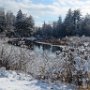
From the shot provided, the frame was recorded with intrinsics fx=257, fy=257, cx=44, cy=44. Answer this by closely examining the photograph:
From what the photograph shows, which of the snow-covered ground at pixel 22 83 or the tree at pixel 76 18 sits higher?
the tree at pixel 76 18

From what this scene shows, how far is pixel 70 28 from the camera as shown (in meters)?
53.1

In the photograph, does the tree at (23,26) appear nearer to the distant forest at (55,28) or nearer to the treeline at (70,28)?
the distant forest at (55,28)

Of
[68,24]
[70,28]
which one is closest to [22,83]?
[70,28]

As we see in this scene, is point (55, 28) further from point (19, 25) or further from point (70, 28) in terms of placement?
point (19, 25)

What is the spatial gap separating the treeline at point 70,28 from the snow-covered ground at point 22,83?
43.2 metres

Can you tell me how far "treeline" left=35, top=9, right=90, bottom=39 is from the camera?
5116 cm

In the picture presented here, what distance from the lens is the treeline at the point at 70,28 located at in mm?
51156

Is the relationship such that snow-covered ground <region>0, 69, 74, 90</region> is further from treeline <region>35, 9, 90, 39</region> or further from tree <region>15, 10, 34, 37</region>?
tree <region>15, 10, 34, 37</region>

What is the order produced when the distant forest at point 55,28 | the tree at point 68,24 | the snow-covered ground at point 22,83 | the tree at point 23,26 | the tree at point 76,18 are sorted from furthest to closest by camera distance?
1. the tree at point 23,26
2. the tree at point 76,18
3. the tree at point 68,24
4. the distant forest at point 55,28
5. the snow-covered ground at point 22,83

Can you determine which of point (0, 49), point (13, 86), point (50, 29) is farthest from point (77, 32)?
point (13, 86)

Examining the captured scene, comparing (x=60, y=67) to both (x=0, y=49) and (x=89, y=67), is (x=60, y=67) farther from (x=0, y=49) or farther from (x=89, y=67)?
(x=0, y=49)

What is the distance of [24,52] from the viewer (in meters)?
9.72

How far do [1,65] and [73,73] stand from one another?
2997mm

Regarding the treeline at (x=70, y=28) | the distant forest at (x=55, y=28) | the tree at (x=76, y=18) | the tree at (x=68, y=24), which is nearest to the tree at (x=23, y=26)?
the distant forest at (x=55, y=28)
